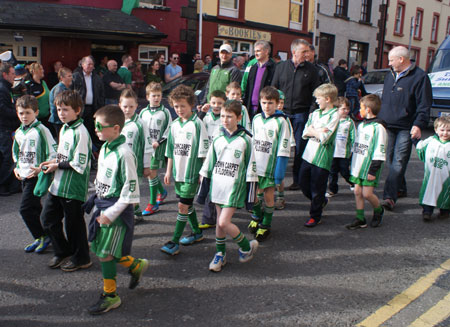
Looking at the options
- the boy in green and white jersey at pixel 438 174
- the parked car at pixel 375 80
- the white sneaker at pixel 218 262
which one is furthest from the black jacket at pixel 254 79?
the parked car at pixel 375 80

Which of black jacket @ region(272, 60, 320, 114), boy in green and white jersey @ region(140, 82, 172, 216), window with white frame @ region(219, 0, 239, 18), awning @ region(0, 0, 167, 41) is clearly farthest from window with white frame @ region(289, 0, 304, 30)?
boy in green and white jersey @ region(140, 82, 172, 216)

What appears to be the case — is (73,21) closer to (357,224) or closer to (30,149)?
(30,149)

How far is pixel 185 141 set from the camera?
182 inches

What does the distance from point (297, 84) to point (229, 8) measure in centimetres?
1408

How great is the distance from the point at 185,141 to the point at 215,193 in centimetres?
82

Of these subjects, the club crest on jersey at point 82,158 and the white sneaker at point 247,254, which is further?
the white sneaker at point 247,254

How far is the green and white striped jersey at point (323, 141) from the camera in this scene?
198 inches

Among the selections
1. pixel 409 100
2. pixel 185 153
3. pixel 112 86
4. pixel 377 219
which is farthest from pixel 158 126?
pixel 112 86

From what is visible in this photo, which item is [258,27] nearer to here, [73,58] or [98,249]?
[73,58]

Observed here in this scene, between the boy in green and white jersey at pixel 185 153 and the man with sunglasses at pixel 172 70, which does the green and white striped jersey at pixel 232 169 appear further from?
the man with sunglasses at pixel 172 70

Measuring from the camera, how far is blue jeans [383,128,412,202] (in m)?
5.95

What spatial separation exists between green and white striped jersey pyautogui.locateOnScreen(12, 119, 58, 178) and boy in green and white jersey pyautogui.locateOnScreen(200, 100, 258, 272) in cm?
161

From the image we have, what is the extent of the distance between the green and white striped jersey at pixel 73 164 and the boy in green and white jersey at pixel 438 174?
422cm

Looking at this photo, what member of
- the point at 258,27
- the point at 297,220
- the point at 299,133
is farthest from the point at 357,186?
the point at 258,27
